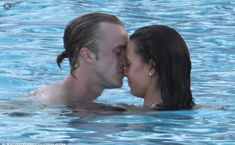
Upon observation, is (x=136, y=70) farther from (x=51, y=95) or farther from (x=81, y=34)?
(x=51, y=95)

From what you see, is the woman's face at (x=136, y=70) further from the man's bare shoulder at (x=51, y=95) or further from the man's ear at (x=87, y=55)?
the man's bare shoulder at (x=51, y=95)

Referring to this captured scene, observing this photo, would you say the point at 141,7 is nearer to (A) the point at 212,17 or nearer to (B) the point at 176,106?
(A) the point at 212,17

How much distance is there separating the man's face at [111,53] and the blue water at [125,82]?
34 cm

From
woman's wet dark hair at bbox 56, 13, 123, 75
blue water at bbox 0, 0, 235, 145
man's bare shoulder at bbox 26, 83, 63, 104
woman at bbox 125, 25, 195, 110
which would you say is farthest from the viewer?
man's bare shoulder at bbox 26, 83, 63, 104

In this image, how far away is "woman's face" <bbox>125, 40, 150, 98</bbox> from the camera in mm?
6149

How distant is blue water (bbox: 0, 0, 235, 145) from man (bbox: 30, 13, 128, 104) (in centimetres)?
17

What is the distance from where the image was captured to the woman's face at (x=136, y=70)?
6.15 meters

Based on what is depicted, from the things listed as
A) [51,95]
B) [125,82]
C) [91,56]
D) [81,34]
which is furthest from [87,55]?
[125,82]

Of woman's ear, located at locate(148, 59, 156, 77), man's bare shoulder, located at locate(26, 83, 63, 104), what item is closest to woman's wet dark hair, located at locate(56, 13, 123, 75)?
man's bare shoulder, located at locate(26, 83, 63, 104)

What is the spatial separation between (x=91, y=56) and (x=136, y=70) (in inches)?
17.0

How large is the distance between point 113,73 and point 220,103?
1236 millimetres

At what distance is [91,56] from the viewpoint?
253 inches

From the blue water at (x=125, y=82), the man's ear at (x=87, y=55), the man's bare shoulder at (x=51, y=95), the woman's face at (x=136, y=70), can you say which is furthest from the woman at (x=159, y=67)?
the man's bare shoulder at (x=51, y=95)

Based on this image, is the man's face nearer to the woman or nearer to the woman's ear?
the woman
